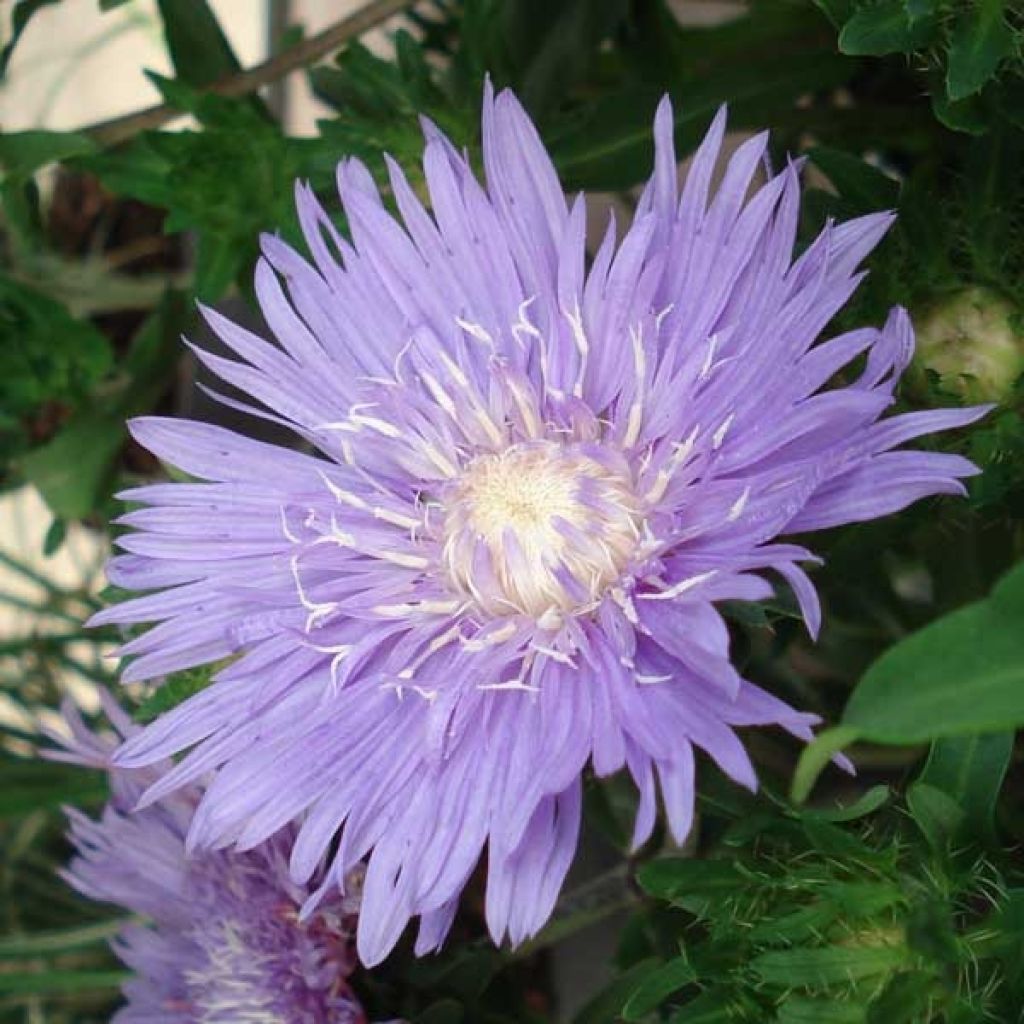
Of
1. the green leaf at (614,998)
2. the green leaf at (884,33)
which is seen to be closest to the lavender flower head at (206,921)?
the green leaf at (614,998)

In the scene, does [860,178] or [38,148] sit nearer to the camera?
[860,178]

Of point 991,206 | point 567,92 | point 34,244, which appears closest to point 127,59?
point 34,244

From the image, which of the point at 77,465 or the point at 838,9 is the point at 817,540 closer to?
the point at 838,9

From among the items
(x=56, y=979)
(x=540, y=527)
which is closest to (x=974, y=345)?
(x=540, y=527)

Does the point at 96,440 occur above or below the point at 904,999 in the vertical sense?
above

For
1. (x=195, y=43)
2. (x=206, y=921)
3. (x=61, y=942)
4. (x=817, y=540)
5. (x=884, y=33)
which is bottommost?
(x=61, y=942)

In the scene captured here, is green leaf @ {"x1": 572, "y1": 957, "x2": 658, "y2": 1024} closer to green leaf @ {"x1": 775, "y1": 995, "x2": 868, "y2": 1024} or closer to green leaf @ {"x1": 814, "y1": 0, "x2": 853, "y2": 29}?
green leaf @ {"x1": 775, "y1": 995, "x2": 868, "y2": 1024}

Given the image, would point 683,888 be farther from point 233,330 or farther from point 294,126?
point 294,126
